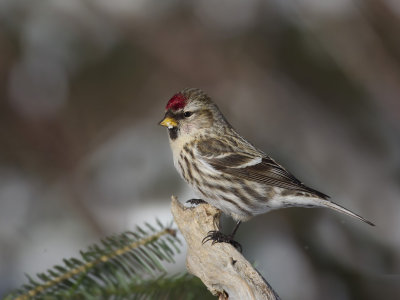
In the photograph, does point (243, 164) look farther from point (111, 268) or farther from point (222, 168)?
point (111, 268)

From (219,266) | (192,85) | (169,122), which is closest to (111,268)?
(219,266)

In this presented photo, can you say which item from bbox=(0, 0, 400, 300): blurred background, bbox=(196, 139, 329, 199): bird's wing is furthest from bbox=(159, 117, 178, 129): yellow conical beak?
bbox=(0, 0, 400, 300): blurred background

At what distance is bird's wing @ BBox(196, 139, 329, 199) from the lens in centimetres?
215

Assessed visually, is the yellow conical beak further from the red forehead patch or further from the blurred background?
the blurred background

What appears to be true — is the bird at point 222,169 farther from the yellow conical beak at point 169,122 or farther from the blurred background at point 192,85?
the blurred background at point 192,85

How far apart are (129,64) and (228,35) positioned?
62 cm

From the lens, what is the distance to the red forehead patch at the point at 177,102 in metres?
2.10

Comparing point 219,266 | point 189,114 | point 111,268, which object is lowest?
point 219,266

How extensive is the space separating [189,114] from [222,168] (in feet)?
0.77

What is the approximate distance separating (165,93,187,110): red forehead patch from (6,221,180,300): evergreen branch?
2.24ft

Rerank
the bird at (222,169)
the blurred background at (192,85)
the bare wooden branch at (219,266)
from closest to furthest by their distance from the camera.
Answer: the bare wooden branch at (219,266)
the bird at (222,169)
the blurred background at (192,85)

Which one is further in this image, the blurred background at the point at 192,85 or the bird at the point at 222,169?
the blurred background at the point at 192,85

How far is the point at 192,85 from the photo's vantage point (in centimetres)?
329

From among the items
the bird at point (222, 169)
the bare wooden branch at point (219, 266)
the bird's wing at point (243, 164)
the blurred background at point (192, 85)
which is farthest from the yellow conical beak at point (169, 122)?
the blurred background at point (192, 85)
